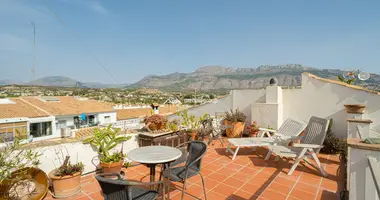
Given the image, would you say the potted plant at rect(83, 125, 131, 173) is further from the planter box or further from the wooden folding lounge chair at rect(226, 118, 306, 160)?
the wooden folding lounge chair at rect(226, 118, 306, 160)

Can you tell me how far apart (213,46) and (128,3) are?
12294 mm

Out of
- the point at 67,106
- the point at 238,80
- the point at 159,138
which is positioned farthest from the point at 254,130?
the point at 238,80

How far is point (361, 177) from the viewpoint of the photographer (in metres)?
1.59

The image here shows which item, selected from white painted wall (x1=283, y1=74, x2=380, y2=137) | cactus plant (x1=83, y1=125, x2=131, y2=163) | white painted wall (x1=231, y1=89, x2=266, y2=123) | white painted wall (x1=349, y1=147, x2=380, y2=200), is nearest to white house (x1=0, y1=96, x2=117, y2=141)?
cactus plant (x1=83, y1=125, x2=131, y2=163)

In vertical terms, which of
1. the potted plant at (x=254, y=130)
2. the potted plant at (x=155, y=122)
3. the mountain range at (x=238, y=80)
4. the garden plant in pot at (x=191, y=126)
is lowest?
the potted plant at (x=254, y=130)

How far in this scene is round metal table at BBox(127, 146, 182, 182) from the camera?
218 centimetres

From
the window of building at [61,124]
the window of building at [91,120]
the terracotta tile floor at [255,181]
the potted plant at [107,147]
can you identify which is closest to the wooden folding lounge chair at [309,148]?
the terracotta tile floor at [255,181]

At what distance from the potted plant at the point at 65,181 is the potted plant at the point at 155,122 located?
174cm

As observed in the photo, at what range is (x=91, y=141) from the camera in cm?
357

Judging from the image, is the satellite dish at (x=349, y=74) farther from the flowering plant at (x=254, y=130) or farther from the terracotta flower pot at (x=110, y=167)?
the terracotta flower pot at (x=110, y=167)

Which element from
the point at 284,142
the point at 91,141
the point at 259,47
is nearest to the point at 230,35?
the point at 259,47

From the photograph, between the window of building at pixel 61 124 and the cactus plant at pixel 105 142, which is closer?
the cactus plant at pixel 105 142

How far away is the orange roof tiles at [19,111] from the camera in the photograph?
Result: 66.6ft

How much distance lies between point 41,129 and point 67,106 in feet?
23.9
